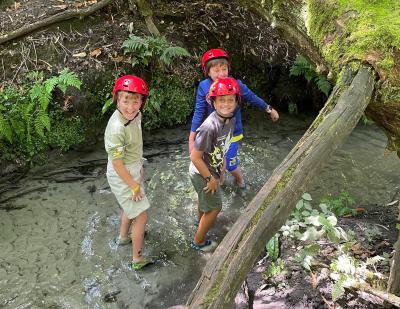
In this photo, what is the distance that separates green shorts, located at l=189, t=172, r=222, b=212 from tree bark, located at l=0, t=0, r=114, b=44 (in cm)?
388

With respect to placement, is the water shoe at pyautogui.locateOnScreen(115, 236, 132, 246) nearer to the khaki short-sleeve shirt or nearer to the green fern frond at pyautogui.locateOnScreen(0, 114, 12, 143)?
the khaki short-sleeve shirt

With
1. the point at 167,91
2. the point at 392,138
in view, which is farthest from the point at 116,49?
the point at 392,138

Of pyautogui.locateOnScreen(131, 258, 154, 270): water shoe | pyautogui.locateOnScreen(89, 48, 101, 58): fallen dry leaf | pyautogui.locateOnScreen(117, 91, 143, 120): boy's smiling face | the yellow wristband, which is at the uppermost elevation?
pyautogui.locateOnScreen(89, 48, 101, 58): fallen dry leaf

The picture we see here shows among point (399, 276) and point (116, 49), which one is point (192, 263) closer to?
point (399, 276)

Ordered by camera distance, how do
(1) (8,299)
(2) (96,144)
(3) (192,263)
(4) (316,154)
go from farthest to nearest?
(2) (96,144) → (3) (192,263) → (1) (8,299) → (4) (316,154)

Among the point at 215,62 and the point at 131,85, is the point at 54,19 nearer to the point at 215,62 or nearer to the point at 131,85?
the point at 215,62

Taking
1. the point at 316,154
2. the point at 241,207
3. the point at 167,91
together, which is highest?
the point at 316,154

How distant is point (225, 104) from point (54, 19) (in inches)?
157

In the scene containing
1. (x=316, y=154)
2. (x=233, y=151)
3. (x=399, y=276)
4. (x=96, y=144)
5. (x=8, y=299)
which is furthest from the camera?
(x=96, y=144)

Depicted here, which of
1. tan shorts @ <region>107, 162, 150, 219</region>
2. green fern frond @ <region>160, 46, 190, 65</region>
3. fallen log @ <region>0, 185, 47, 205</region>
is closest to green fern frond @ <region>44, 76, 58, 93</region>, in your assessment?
fallen log @ <region>0, 185, 47, 205</region>

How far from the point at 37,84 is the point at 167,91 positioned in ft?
6.59

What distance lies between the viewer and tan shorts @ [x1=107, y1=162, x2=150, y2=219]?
164 inches

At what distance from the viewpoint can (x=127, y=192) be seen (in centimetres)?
418

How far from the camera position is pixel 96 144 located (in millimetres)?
6434
